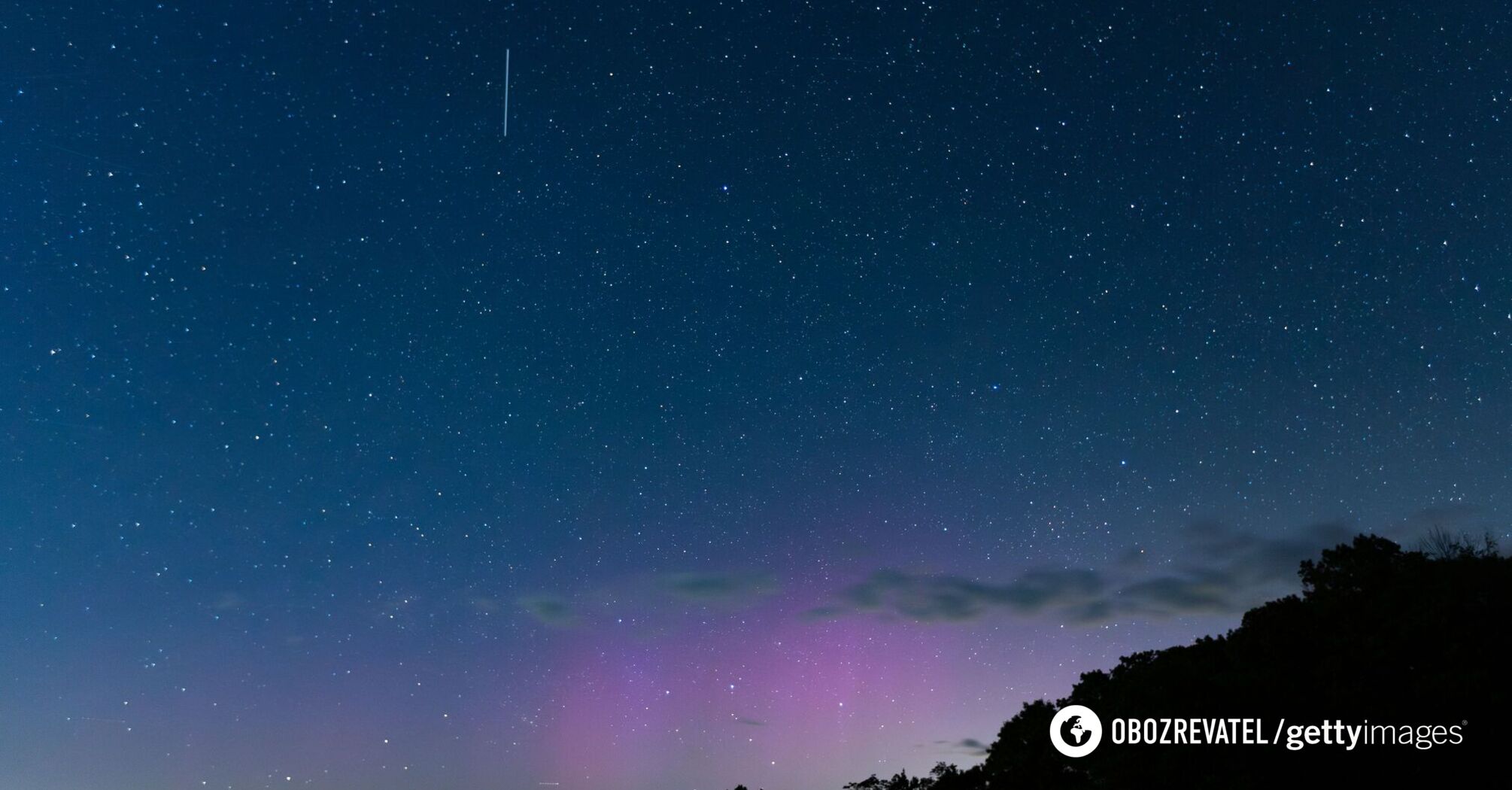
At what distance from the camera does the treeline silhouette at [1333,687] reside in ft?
40.5

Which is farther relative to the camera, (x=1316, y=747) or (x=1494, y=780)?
(x=1316, y=747)

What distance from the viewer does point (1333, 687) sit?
14.1 metres

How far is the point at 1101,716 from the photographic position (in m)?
16.5

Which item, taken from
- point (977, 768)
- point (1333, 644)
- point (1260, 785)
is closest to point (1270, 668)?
point (1333, 644)

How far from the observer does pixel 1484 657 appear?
12875mm

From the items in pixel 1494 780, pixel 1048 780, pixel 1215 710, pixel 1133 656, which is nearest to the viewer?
pixel 1494 780

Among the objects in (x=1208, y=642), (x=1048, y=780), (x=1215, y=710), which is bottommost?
(x=1048, y=780)

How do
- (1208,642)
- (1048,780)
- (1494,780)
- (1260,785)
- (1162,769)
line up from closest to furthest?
1. (1494,780)
2. (1260,785)
3. (1162,769)
4. (1048,780)
5. (1208,642)

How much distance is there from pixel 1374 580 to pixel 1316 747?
221 inches

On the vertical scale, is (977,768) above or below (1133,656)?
below

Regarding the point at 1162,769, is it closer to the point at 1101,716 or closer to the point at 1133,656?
the point at 1101,716

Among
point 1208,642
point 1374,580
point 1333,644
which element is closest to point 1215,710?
point 1333,644

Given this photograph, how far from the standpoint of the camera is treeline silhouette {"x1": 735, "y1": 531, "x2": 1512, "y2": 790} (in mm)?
12344

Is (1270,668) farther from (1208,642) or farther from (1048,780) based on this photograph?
(1048,780)
